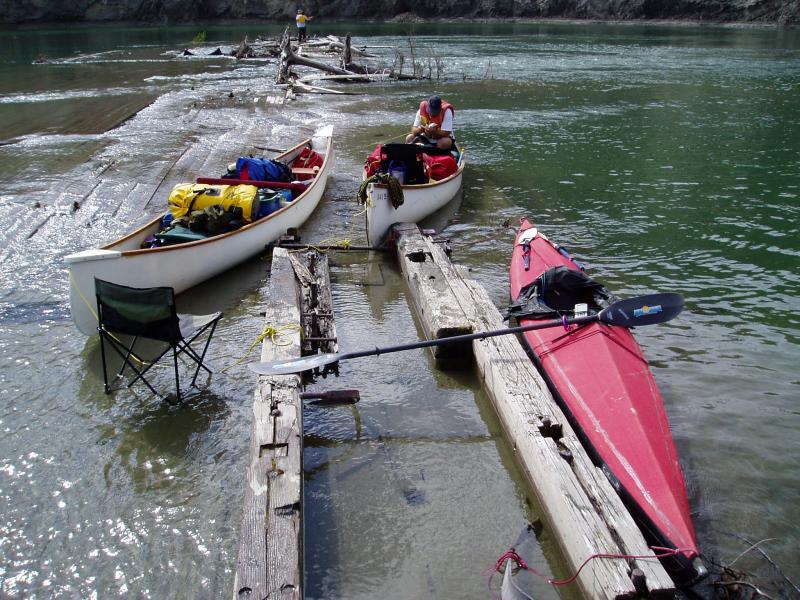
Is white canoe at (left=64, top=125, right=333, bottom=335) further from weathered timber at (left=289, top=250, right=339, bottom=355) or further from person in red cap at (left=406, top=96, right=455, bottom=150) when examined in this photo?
person in red cap at (left=406, top=96, right=455, bottom=150)

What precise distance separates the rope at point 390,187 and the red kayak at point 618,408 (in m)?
2.86

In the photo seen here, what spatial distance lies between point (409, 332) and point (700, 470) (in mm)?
3289

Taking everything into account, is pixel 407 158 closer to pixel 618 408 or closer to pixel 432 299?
pixel 432 299

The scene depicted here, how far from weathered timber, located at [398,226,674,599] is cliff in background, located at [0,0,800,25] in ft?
198

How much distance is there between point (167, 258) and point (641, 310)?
4.87 meters

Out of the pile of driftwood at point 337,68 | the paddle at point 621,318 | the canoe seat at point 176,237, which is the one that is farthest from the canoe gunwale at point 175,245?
the pile of driftwood at point 337,68

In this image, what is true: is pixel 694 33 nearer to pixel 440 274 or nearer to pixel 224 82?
pixel 224 82

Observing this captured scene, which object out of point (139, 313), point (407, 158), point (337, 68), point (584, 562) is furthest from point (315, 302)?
point (337, 68)

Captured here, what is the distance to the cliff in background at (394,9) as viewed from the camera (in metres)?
56.2

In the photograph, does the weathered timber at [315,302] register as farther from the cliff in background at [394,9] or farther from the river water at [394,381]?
the cliff in background at [394,9]

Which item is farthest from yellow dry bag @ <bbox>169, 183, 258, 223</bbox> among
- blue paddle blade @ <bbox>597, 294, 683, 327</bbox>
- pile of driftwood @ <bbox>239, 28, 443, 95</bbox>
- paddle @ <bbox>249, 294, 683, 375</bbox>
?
pile of driftwood @ <bbox>239, 28, 443, 95</bbox>

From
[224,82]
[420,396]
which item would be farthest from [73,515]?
[224,82]

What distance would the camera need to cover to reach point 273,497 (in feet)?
14.0

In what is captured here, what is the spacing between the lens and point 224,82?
2623cm
